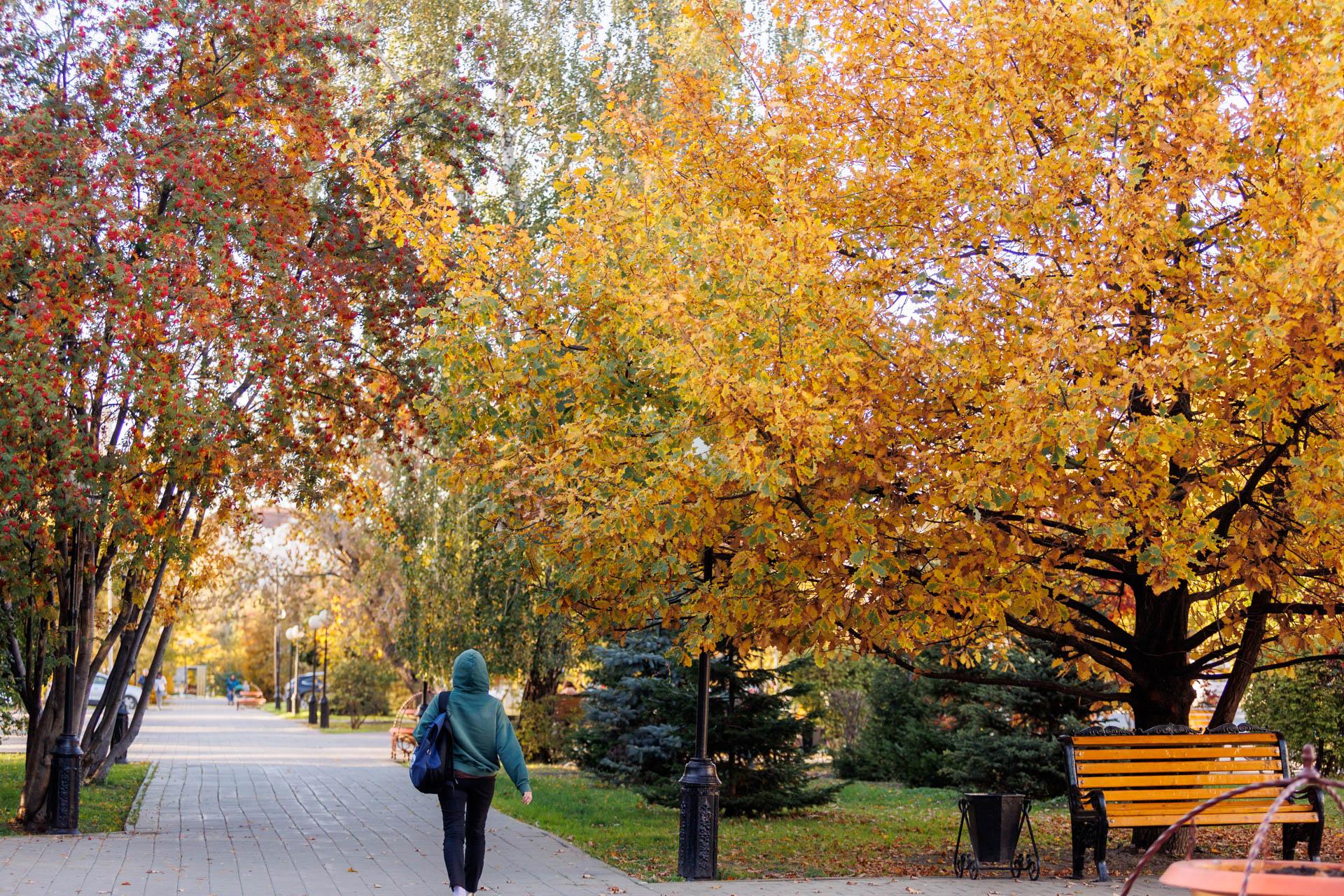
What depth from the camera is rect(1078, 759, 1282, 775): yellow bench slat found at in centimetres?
991

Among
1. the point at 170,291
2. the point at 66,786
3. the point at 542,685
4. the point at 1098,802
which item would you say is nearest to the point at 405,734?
the point at 542,685

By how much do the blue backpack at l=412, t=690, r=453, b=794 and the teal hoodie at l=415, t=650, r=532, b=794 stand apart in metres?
0.03

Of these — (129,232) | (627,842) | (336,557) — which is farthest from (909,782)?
(336,557)

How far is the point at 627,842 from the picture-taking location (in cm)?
1192

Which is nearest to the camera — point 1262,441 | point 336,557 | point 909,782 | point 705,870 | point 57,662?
point 1262,441

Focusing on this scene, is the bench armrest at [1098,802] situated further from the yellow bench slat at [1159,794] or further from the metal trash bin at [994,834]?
the metal trash bin at [994,834]

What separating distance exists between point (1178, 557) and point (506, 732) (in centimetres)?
424

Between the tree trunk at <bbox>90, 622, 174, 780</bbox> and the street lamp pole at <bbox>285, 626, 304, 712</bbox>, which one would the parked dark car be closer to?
the street lamp pole at <bbox>285, 626, 304, 712</bbox>

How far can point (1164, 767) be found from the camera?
1005 cm

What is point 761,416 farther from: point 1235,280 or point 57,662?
point 57,662

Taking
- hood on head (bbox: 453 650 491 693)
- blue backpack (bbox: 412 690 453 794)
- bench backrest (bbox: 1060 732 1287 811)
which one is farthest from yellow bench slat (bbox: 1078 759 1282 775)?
blue backpack (bbox: 412 690 453 794)

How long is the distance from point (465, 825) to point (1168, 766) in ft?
18.1

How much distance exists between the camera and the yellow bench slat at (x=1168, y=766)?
9.91 m

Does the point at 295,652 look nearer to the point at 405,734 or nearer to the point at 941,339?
the point at 405,734
